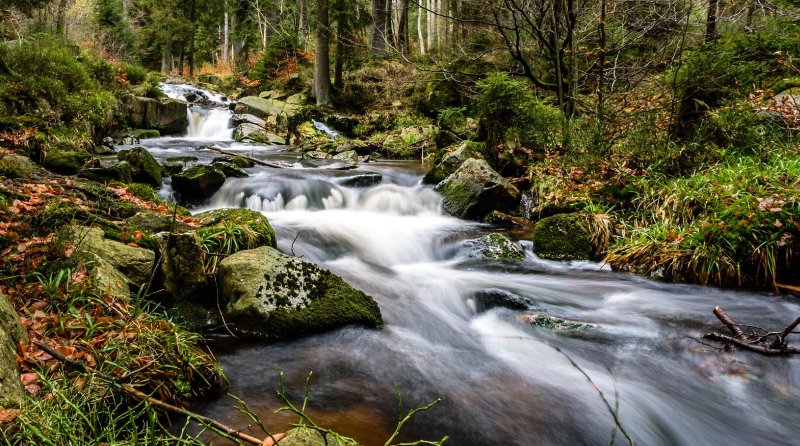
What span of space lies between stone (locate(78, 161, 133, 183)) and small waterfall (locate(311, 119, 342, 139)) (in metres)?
9.49

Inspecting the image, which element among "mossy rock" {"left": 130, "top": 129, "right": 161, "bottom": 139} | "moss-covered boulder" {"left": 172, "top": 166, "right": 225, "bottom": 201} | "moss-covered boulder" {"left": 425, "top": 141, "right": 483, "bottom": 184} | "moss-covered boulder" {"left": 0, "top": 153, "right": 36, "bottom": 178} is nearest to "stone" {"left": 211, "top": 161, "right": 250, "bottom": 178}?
"moss-covered boulder" {"left": 172, "top": 166, "right": 225, "bottom": 201}

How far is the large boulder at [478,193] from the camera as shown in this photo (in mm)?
8375

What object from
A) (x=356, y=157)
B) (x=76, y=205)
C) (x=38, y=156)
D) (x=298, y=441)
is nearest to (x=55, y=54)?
(x=38, y=156)

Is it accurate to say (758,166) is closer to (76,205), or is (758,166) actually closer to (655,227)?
(655,227)

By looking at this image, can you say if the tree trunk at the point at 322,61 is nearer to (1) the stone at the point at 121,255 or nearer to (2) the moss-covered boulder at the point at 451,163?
(2) the moss-covered boulder at the point at 451,163

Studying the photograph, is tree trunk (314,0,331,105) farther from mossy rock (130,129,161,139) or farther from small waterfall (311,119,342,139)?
mossy rock (130,129,161,139)

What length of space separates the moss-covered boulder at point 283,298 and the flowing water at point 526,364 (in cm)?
15

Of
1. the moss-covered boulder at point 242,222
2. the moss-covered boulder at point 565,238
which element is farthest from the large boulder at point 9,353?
the moss-covered boulder at point 565,238

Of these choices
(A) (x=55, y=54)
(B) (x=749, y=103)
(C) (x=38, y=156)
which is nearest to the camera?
(B) (x=749, y=103)

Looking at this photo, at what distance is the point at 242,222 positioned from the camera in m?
5.37

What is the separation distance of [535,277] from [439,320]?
1824 mm

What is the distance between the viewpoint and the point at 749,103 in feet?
23.7

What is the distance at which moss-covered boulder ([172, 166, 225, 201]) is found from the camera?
8109mm

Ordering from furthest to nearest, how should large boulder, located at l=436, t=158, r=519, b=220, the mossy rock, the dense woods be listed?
the mossy rock → large boulder, located at l=436, t=158, r=519, b=220 → the dense woods
